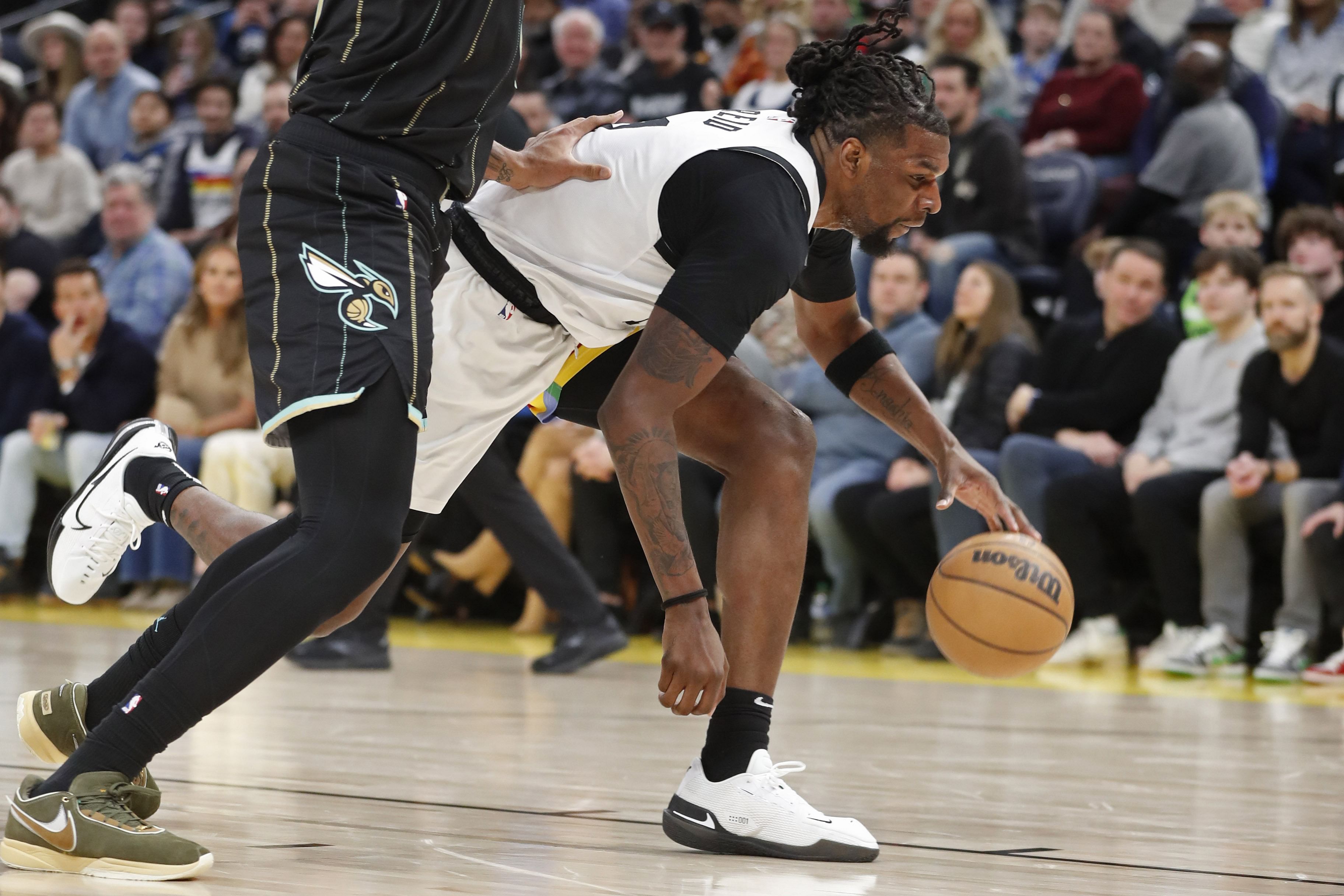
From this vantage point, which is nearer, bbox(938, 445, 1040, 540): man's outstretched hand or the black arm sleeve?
the black arm sleeve

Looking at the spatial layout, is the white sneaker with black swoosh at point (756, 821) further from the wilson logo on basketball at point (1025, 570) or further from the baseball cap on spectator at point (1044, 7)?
the baseball cap on spectator at point (1044, 7)

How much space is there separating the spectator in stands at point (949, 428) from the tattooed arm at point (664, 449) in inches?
193

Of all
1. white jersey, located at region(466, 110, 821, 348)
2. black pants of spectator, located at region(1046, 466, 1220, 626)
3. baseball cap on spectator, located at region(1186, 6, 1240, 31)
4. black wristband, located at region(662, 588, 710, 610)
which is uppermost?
white jersey, located at region(466, 110, 821, 348)

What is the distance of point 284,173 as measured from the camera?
2.77 m

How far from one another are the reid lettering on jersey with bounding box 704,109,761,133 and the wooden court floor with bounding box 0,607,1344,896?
1.35 m

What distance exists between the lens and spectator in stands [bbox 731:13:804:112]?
985 cm

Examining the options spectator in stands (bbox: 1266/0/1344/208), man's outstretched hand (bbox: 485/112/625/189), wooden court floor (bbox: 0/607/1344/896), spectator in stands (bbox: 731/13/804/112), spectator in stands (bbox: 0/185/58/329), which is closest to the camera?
wooden court floor (bbox: 0/607/1344/896)

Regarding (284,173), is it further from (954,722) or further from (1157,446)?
(1157,446)

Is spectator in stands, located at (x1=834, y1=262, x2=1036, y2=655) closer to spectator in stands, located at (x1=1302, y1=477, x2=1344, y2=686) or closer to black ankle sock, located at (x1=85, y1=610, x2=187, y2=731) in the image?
spectator in stands, located at (x1=1302, y1=477, x2=1344, y2=686)

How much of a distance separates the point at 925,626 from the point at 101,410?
482 centimetres

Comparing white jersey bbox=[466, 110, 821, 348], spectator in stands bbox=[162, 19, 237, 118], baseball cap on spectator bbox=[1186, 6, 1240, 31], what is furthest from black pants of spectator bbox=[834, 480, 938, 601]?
spectator in stands bbox=[162, 19, 237, 118]

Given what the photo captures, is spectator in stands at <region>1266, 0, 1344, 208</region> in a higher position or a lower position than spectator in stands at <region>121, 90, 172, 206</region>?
higher

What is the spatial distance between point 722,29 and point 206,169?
12.0ft

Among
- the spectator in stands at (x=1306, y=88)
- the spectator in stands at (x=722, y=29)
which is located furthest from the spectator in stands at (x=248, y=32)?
the spectator in stands at (x=1306, y=88)
